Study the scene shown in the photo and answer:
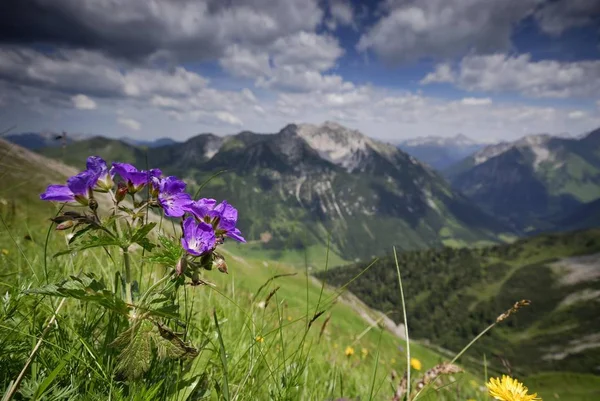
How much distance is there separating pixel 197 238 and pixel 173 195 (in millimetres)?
404

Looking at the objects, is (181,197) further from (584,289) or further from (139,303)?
(584,289)

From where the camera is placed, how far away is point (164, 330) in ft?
6.34

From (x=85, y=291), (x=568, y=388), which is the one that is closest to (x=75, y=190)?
(x=85, y=291)

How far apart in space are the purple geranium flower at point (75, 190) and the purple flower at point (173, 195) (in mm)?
408

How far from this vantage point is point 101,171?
230 cm

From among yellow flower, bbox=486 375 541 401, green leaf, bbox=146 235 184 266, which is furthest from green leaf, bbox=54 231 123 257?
yellow flower, bbox=486 375 541 401

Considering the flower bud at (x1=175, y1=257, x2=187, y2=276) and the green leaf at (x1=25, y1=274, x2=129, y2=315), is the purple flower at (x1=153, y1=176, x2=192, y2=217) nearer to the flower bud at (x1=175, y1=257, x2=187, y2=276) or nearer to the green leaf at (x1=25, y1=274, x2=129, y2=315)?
the flower bud at (x1=175, y1=257, x2=187, y2=276)

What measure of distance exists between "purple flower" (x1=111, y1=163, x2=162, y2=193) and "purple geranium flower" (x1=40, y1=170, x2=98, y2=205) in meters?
0.16

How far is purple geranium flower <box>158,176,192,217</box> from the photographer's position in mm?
2201

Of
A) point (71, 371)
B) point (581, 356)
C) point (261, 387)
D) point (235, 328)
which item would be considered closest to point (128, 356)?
point (71, 371)

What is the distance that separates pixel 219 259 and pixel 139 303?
57 cm

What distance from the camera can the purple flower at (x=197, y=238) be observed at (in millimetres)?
1976

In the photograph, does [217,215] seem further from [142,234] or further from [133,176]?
[133,176]

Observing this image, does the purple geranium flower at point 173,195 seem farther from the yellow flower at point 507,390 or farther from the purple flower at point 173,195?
the yellow flower at point 507,390
